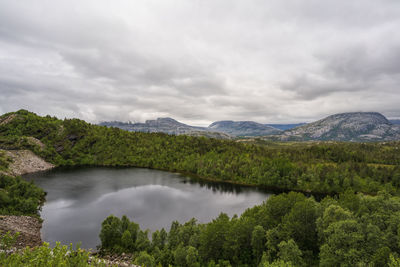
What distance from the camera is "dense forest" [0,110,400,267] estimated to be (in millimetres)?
22859

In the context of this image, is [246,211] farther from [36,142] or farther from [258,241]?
[36,142]

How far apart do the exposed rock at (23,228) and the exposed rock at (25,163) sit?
2239 inches

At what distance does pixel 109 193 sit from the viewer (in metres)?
69.2

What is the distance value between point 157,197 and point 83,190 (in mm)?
27906

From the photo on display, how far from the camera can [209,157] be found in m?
123

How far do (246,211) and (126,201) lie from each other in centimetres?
4039

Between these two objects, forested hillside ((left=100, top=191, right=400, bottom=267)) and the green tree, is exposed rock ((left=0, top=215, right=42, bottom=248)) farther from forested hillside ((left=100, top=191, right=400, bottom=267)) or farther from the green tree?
the green tree

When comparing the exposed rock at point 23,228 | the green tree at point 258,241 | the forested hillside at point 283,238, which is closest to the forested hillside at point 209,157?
the forested hillside at point 283,238

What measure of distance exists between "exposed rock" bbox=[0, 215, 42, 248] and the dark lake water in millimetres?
1839

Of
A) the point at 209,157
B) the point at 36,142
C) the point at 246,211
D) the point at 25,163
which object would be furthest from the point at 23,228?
the point at 36,142

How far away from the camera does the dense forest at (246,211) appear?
900 inches

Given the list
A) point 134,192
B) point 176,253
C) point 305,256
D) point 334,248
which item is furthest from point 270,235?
point 134,192

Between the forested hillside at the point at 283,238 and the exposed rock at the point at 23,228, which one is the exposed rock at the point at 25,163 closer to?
the exposed rock at the point at 23,228

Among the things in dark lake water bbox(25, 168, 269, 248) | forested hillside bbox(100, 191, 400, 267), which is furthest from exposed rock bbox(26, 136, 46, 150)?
forested hillside bbox(100, 191, 400, 267)
